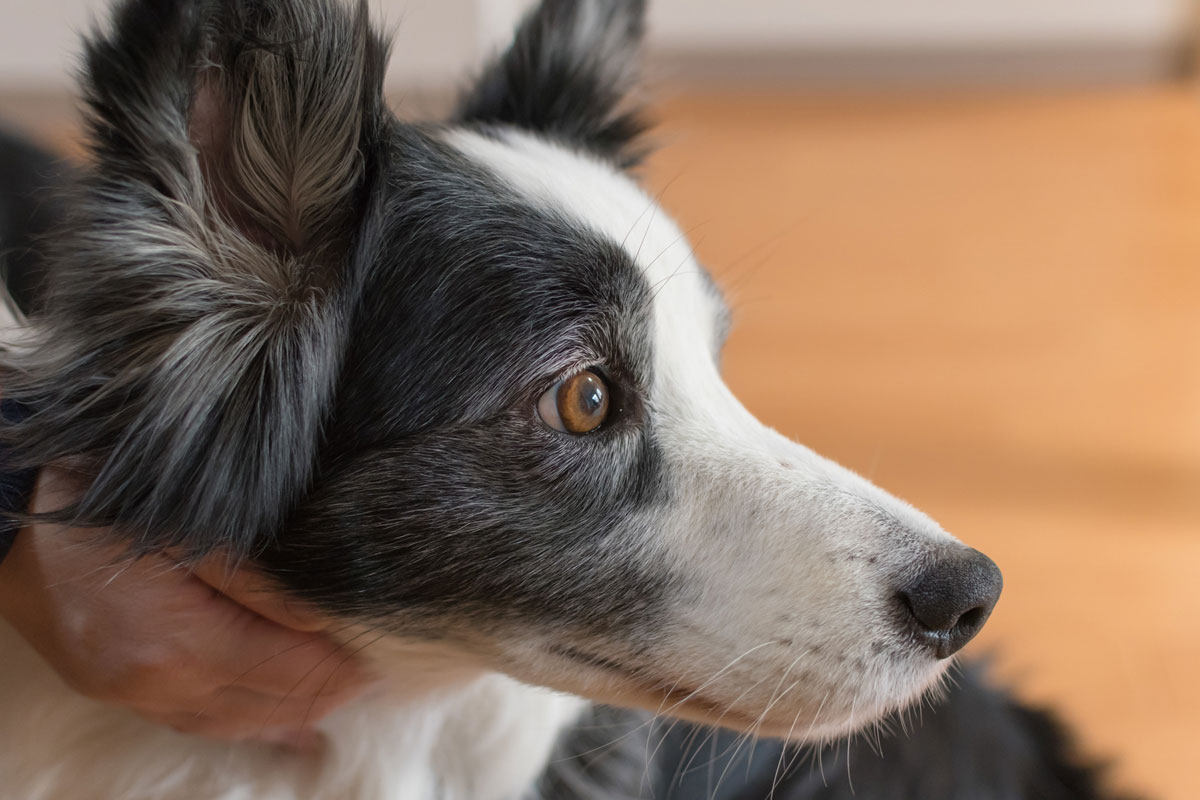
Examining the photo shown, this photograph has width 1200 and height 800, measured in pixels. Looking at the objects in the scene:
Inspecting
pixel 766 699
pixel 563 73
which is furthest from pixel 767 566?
pixel 563 73

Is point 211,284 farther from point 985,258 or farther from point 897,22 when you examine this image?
point 897,22

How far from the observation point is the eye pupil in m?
1.16

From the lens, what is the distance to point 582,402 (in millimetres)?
1169

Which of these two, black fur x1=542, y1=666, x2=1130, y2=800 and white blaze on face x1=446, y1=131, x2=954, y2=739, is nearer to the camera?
white blaze on face x1=446, y1=131, x2=954, y2=739

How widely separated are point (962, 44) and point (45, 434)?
192 inches

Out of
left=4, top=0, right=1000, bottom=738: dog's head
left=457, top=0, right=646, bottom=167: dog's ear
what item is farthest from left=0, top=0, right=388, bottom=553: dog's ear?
left=457, top=0, right=646, bottom=167: dog's ear

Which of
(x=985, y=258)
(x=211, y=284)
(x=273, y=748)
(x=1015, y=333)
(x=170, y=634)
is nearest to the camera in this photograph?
(x=211, y=284)

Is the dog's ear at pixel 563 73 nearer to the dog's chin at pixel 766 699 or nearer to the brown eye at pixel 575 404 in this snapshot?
the brown eye at pixel 575 404

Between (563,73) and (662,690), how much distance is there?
0.94m

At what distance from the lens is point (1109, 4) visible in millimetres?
4789

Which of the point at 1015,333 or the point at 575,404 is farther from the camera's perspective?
the point at 1015,333

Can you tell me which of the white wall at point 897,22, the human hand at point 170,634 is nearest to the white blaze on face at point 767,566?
the human hand at point 170,634

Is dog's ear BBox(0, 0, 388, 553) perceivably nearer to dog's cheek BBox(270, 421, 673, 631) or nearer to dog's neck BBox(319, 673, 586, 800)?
dog's cheek BBox(270, 421, 673, 631)

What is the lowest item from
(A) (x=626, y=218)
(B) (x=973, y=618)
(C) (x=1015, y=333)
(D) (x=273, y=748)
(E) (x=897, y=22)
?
(D) (x=273, y=748)
